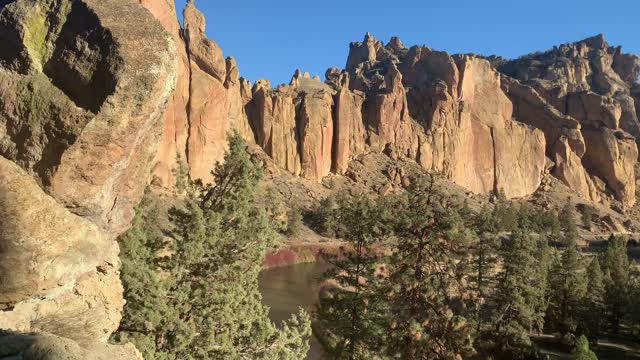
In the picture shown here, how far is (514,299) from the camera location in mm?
28844

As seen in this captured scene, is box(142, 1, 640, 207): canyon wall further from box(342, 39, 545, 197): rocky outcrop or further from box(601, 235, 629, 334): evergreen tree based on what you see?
box(601, 235, 629, 334): evergreen tree

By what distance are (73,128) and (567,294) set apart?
37.4m

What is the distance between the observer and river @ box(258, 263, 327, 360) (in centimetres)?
3709

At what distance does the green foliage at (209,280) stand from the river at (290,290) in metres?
14.9

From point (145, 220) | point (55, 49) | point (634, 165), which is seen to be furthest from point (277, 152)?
point (634, 165)

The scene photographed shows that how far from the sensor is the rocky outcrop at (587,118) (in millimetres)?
127875

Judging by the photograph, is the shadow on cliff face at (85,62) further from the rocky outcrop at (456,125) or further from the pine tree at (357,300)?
the rocky outcrop at (456,125)

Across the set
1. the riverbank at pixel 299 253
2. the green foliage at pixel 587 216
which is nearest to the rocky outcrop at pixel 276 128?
the riverbank at pixel 299 253

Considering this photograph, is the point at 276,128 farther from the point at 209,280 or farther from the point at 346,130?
the point at 209,280

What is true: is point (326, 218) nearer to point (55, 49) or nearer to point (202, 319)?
point (202, 319)

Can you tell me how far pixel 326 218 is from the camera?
7738cm

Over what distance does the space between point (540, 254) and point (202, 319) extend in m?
39.2

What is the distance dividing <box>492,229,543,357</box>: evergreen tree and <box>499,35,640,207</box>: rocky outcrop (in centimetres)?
10846

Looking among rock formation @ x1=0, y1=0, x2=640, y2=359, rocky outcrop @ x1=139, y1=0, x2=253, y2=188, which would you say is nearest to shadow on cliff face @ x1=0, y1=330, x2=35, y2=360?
rock formation @ x1=0, y1=0, x2=640, y2=359
